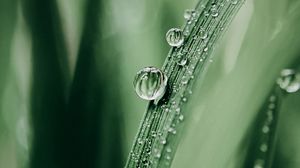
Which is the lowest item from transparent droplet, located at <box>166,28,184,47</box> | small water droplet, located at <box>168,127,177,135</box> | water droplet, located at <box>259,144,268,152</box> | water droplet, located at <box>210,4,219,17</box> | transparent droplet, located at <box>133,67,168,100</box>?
small water droplet, located at <box>168,127,177,135</box>

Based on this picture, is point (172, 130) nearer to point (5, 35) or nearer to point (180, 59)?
point (180, 59)

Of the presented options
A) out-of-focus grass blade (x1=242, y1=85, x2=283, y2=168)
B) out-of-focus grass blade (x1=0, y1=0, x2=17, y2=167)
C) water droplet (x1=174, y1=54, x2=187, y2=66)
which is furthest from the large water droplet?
out-of-focus grass blade (x1=0, y1=0, x2=17, y2=167)

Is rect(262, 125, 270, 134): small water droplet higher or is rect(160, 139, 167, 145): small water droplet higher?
rect(262, 125, 270, 134): small water droplet

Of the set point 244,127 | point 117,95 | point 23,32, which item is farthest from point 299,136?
point 23,32

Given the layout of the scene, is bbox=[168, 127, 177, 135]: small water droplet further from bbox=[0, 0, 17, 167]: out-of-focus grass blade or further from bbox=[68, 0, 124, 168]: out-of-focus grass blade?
bbox=[0, 0, 17, 167]: out-of-focus grass blade

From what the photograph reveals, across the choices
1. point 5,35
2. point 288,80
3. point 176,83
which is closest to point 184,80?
point 176,83
